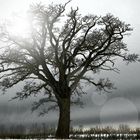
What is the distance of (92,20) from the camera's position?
99.4 ft

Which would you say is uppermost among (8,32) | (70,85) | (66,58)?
(8,32)

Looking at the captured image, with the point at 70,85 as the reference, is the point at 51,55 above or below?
above

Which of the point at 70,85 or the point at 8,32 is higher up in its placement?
the point at 8,32

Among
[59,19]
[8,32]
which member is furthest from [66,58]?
[8,32]

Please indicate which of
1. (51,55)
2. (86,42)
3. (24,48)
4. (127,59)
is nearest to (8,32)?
(24,48)

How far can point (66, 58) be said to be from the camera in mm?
29359

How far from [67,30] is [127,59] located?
19.0 ft

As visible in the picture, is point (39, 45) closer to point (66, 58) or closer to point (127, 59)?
point (66, 58)

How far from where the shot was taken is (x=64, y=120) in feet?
91.5

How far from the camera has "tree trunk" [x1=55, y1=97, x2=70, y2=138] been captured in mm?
27516

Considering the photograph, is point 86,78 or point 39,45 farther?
point 86,78

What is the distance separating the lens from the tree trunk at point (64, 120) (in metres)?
27.5

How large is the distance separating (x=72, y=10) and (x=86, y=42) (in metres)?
3.14

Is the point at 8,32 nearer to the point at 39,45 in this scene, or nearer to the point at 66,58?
the point at 39,45
